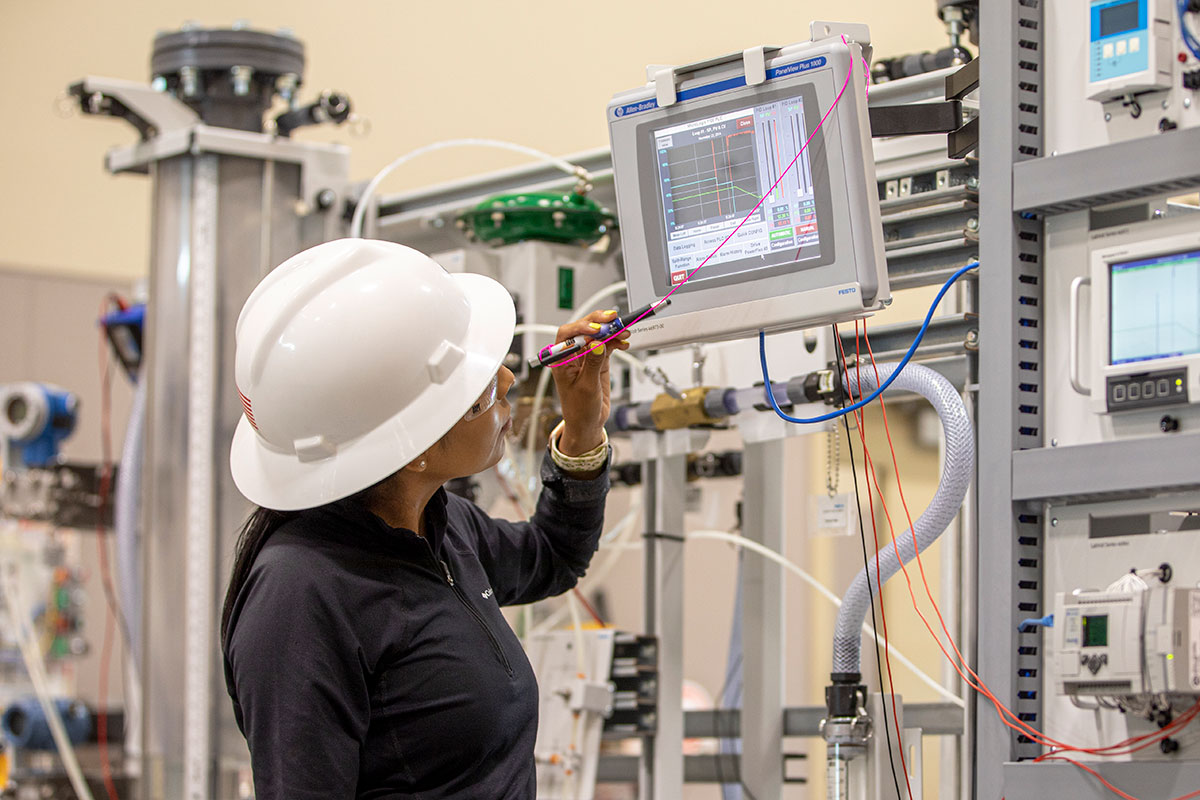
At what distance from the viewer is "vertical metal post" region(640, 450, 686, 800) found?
3090mm

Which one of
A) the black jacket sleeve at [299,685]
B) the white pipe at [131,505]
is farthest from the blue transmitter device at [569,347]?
the white pipe at [131,505]

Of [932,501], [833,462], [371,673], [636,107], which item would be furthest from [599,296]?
[371,673]

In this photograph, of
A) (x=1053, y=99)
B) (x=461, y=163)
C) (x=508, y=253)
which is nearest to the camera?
(x=1053, y=99)

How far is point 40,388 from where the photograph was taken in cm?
471

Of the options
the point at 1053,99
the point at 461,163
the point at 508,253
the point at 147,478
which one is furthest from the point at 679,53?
the point at 1053,99

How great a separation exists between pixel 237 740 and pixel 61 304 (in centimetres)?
307

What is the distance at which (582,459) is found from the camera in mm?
2104

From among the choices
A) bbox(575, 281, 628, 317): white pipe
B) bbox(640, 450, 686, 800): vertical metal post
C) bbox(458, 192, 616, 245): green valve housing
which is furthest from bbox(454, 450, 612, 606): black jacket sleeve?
bbox(458, 192, 616, 245): green valve housing

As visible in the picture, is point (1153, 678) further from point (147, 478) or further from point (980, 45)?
point (147, 478)

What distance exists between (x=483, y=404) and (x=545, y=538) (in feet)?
1.30

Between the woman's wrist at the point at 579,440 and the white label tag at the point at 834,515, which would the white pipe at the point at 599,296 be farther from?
the woman's wrist at the point at 579,440

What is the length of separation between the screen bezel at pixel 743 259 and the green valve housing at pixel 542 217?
33.9 inches

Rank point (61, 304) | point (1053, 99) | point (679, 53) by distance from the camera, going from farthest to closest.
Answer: point (61, 304), point (679, 53), point (1053, 99)

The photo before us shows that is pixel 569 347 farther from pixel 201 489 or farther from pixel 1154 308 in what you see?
pixel 201 489
